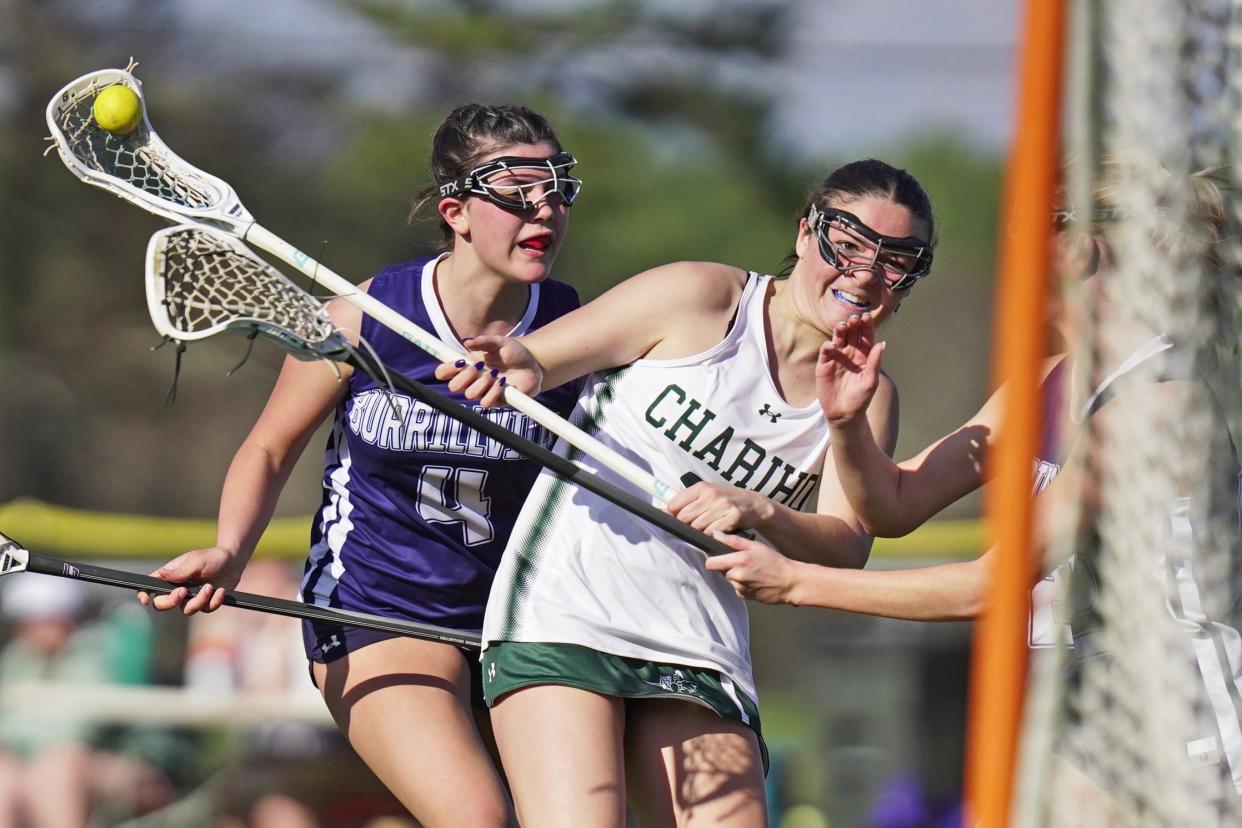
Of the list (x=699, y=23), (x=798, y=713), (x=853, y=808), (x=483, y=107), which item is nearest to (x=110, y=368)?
(x=699, y=23)

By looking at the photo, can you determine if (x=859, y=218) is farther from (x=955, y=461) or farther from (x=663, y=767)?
(x=663, y=767)

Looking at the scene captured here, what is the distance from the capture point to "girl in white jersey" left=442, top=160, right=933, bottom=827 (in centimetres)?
283

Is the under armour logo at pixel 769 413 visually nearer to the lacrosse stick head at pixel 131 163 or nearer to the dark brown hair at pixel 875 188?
the dark brown hair at pixel 875 188

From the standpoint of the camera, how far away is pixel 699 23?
51.3 ft

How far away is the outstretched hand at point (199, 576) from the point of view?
313 cm

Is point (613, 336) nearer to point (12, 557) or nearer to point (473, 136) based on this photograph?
point (473, 136)

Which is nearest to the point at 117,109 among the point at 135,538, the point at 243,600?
the point at 243,600

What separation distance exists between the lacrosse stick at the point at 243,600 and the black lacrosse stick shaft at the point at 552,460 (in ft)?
1.38

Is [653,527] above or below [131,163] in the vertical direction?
below

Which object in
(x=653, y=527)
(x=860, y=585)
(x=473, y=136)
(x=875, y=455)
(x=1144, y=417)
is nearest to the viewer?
(x=1144, y=417)

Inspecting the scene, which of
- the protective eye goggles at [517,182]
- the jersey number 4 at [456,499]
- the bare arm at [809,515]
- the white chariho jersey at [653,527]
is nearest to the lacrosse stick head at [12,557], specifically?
the jersey number 4 at [456,499]

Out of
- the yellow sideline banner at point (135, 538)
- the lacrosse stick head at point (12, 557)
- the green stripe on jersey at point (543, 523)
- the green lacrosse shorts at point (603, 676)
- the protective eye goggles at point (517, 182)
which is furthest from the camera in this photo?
the yellow sideline banner at point (135, 538)

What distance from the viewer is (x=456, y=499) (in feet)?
10.4

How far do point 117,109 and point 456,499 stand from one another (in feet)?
3.25
